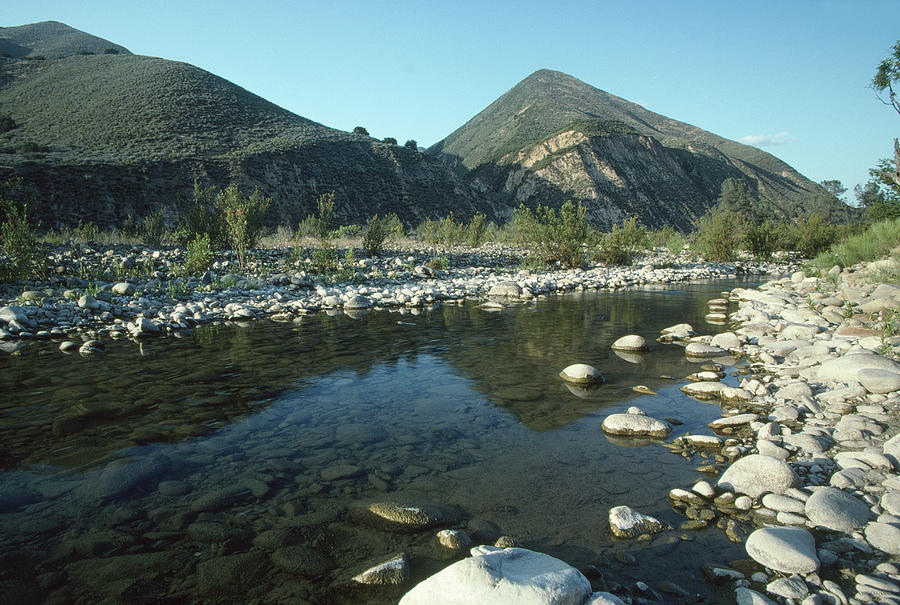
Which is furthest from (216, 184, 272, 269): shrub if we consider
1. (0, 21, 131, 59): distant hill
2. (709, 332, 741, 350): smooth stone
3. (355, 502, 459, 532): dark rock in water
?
(0, 21, 131, 59): distant hill

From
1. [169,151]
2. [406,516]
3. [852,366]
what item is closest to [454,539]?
[406,516]

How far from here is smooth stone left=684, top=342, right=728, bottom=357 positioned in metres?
6.74

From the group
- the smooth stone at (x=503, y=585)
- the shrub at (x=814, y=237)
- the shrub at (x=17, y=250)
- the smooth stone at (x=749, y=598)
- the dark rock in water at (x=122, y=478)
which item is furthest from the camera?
the shrub at (x=814, y=237)

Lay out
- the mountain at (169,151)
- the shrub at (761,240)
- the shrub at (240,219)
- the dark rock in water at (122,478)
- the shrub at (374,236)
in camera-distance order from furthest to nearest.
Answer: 1. the mountain at (169,151)
2. the shrub at (761,240)
3. the shrub at (374,236)
4. the shrub at (240,219)
5. the dark rock in water at (122,478)

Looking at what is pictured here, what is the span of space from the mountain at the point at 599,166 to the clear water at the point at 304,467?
44487mm

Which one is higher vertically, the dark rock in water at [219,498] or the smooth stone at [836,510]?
the smooth stone at [836,510]

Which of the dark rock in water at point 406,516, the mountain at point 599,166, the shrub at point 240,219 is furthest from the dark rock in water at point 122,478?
the mountain at point 599,166

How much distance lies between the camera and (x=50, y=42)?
7262cm

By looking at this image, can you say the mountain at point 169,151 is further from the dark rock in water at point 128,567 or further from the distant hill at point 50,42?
the distant hill at point 50,42

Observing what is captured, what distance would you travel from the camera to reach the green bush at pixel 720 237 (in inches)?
923

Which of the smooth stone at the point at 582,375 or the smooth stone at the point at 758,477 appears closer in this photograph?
the smooth stone at the point at 758,477

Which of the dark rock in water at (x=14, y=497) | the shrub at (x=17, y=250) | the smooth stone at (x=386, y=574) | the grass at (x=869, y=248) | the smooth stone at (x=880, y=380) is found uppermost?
the grass at (x=869, y=248)

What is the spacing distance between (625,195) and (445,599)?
200 ft

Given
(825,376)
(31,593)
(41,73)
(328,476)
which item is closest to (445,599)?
(328,476)
